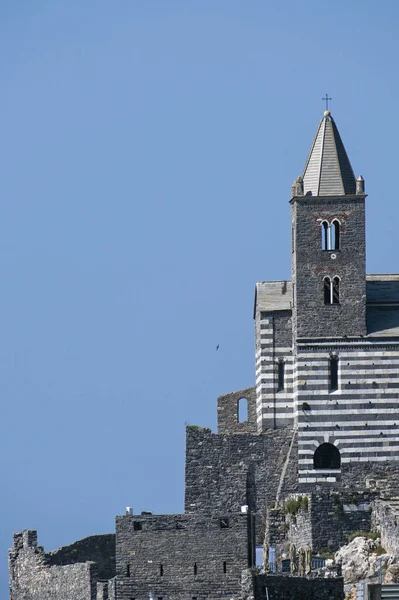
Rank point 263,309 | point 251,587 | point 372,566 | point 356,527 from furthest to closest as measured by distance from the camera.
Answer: point 263,309 → point 356,527 → point 372,566 → point 251,587

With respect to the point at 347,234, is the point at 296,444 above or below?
below

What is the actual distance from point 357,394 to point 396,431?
1.96m

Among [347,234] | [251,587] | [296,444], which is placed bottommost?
[251,587]

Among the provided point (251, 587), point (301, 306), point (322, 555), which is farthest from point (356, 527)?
point (251, 587)

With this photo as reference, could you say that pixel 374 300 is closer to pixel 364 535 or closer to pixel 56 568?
pixel 364 535

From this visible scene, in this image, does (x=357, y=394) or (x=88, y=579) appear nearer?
(x=88, y=579)

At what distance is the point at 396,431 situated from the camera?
10088cm

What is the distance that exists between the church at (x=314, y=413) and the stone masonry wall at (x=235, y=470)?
0.04 m

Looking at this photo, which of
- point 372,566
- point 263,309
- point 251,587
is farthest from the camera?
point 263,309

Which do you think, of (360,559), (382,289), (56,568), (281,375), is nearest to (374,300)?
(382,289)

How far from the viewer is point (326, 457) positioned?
10125 cm

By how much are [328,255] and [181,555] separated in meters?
17.7

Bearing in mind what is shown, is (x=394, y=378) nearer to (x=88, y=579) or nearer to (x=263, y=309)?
(x=263, y=309)

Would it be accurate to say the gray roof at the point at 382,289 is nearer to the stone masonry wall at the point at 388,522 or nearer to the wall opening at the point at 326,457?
the wall opening at the point at 326,457
